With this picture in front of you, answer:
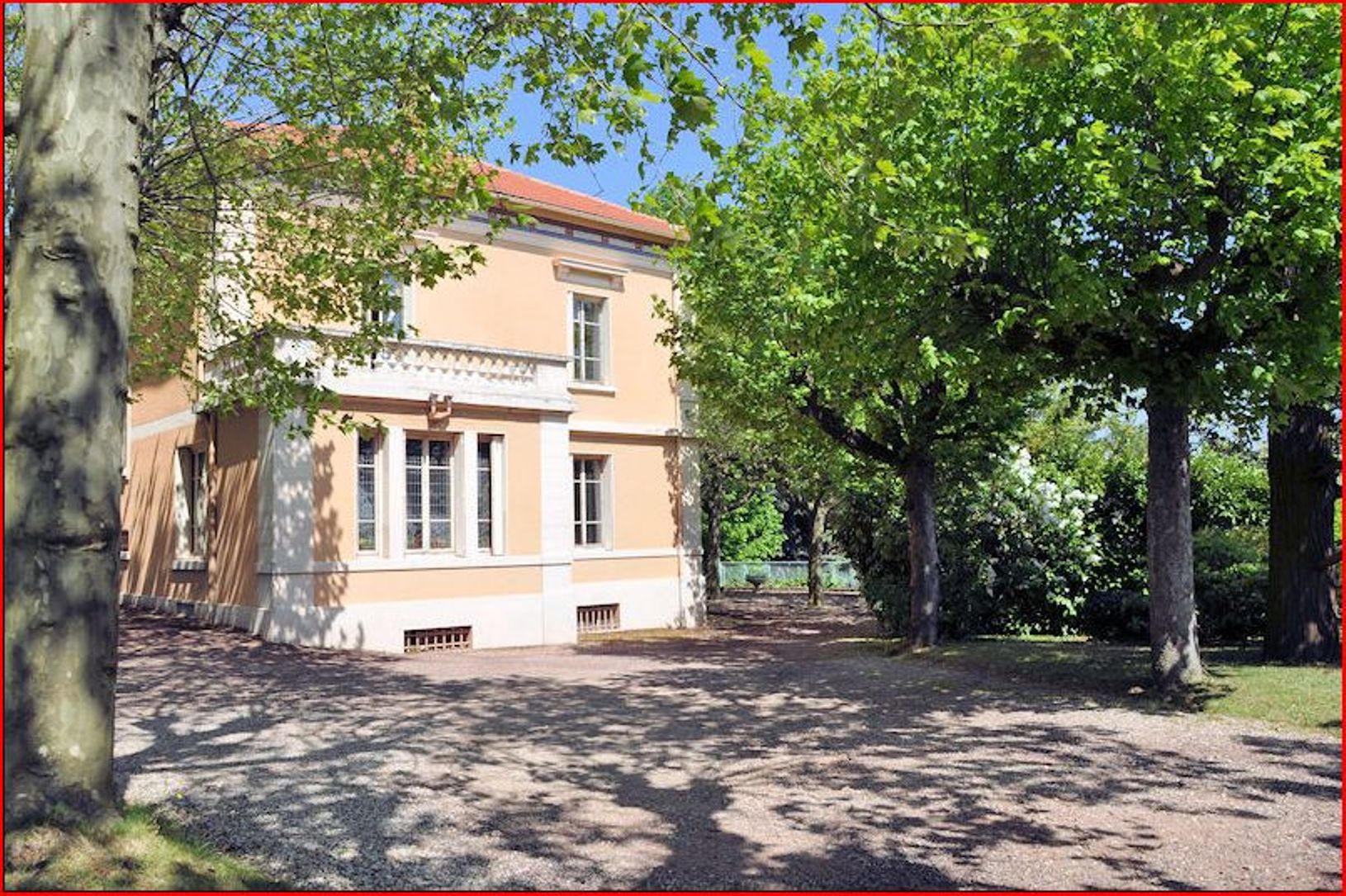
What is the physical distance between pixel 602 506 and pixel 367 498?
614 cm

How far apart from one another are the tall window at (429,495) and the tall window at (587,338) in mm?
4625

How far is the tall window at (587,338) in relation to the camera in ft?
73.8

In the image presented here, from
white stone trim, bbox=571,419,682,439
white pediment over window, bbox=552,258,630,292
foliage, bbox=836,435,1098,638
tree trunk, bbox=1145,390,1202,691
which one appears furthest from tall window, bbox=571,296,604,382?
tree trunk, bbox=1145,390,1202,691

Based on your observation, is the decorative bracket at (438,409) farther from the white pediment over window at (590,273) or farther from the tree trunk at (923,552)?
the tree trunk at (923,552)

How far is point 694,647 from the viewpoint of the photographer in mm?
18828

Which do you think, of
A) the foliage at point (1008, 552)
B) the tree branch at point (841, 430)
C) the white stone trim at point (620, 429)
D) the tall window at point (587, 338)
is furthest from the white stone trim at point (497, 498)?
the foliage at point (1008, 552)

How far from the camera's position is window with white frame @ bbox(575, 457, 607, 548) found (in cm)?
2222

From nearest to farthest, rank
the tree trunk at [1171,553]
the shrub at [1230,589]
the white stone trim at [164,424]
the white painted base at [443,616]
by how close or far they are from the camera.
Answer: the tree trunk at [1171,553] → the shrub at [1230,589] → the white painted base at [443,616] → the white stone trim at [164,424]

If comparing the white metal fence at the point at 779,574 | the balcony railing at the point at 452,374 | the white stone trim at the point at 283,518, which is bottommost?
the white metal fence at the point at 779,574

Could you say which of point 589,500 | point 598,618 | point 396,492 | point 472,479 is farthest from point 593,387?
point 396,492

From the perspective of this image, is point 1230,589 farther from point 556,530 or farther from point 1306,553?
point 556,530

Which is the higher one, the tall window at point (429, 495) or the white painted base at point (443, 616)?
the tall window at point (429, 495)

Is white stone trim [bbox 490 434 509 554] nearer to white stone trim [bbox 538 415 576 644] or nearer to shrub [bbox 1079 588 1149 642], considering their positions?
white stone trim [bbox 538 415 576 644]

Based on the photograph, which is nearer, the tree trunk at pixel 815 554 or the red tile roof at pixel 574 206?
the red tile roof at pixel 574 206
